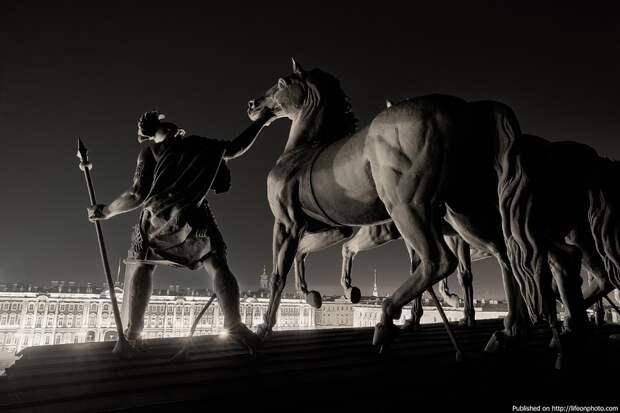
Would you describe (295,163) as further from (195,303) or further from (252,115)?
(195,303)

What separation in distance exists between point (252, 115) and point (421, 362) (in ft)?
13.9

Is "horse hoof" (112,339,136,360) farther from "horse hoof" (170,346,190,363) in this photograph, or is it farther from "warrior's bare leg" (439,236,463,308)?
"warrior's bare leg" (439,236,463,308)

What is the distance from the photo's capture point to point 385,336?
4004 mm

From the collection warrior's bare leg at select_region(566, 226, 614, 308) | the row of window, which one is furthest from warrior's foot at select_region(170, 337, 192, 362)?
the row of window

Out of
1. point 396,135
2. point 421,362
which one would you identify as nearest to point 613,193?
point 396,135

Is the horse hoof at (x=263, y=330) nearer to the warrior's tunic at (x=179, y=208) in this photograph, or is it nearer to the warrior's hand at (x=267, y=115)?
the warrior's tunic at (x=179, y=208)

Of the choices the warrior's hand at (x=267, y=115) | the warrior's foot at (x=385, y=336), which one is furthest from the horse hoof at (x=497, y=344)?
the warrior's hand at (x=267, y=115)

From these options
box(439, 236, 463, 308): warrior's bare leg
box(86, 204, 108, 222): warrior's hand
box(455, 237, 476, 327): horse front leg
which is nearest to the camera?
box(86, 204, 108, 222): warrior's hand

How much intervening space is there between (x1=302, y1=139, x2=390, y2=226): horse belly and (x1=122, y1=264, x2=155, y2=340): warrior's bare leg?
2006mm

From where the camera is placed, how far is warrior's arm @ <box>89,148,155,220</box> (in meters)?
4.34

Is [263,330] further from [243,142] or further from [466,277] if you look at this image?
[466,277]

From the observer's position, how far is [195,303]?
104 metres

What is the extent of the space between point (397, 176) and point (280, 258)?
189 cm

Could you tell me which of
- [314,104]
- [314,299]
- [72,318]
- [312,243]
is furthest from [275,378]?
[72,318]
